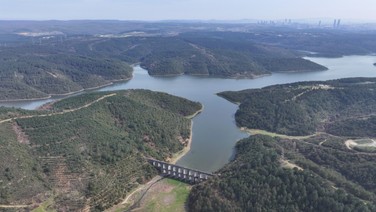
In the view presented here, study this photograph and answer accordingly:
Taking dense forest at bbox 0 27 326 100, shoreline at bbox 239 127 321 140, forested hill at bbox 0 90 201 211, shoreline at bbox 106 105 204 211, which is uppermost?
forested hill at bbox 0 90 201 211

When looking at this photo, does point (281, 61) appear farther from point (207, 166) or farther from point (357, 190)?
point (357, 190)

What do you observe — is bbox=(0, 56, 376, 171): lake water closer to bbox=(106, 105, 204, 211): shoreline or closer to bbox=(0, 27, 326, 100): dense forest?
bbox=(106, 105, 204, 211): shoreline

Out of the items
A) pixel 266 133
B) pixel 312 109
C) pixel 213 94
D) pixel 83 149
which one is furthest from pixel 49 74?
pixel 312 109

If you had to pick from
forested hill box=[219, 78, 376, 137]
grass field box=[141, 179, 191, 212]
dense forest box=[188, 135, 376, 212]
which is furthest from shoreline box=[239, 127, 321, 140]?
grass field box=[141, 179, 191, 212]

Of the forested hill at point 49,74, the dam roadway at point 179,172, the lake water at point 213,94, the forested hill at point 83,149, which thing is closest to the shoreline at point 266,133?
the lake water at point 213,94

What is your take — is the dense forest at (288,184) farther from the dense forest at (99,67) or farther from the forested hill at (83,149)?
the dense forest at (99,67)

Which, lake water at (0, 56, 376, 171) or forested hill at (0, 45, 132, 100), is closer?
lake water at (0, 56, 376, 171)
